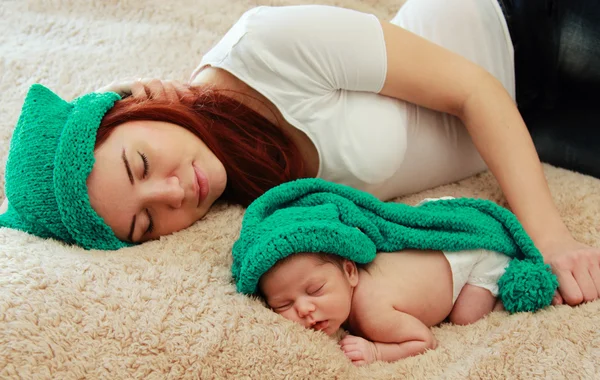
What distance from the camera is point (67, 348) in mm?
792

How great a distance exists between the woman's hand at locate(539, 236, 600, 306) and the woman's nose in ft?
2.40

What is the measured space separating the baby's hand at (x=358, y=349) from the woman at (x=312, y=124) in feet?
1.28

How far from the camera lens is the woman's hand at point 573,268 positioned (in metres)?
1.00

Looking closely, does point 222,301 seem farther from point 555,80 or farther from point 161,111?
point 555,80

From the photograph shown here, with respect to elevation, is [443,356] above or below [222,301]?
below

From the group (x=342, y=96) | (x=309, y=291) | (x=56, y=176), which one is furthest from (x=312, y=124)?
(x=56, y=176)

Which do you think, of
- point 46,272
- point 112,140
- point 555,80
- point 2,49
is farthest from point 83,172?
point 555,80

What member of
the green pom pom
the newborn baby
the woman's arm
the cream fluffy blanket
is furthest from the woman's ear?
the woman's arm

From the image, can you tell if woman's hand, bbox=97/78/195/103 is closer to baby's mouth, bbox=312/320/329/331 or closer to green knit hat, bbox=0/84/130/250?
A: green knit hat, bbox=0/84/130/250

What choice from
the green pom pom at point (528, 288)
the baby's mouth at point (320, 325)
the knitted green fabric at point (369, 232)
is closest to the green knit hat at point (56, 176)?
the knitted green fabric at point (369, 232)

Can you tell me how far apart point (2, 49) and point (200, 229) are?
3.13 feet

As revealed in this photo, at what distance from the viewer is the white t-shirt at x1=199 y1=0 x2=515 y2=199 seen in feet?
3.78

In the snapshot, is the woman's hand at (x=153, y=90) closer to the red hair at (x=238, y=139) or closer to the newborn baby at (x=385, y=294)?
the red hair at (x=238, y=139)

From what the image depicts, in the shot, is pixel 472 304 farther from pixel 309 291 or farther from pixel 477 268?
pixel 309 291
